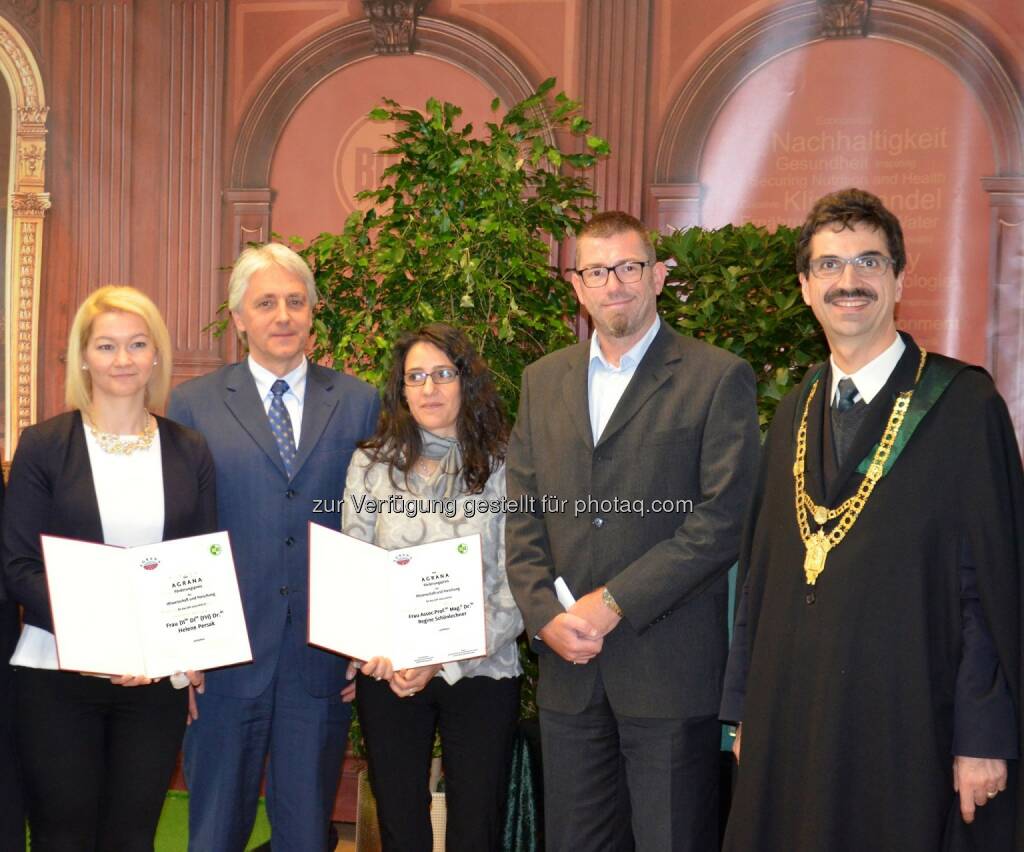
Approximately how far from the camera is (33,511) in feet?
8.99

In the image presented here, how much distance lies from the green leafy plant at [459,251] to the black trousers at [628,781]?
4.56ft

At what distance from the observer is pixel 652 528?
8.94 ft

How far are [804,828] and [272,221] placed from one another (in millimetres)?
4390

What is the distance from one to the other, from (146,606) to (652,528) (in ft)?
4.29

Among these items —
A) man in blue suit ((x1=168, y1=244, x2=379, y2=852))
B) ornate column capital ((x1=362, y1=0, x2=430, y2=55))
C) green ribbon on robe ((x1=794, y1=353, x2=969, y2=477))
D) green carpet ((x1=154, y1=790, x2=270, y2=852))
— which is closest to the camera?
green ribbon on robe ((x1=794, y1=353, x2=969, y2=477))

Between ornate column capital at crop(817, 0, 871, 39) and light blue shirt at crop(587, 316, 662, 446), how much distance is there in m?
2.87

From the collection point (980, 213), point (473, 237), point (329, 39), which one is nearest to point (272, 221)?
point (329, 39)

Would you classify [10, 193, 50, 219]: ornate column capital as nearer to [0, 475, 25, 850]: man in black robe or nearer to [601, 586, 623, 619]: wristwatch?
[0, 475, 25, 850]: man in black robe

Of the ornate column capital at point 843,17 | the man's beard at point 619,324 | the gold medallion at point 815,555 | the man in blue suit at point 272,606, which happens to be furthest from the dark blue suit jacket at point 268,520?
the ornate column capital at point 843,17

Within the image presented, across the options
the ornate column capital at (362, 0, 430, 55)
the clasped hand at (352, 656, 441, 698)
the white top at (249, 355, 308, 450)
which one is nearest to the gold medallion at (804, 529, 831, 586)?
the clasped hand at (352, 656, 441, 698)

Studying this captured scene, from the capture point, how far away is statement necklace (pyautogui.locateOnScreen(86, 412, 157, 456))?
285cm

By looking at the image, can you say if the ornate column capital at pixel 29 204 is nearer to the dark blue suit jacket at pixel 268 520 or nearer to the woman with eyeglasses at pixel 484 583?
the dark blue suit jacket at pixel 268 520

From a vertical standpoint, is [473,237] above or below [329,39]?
below

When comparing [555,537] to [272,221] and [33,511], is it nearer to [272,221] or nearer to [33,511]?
[33,511]
